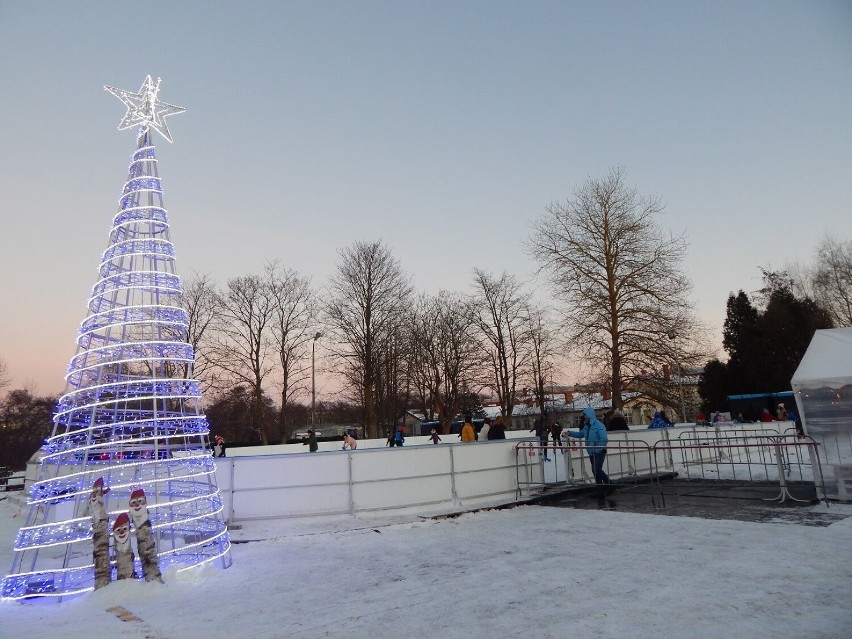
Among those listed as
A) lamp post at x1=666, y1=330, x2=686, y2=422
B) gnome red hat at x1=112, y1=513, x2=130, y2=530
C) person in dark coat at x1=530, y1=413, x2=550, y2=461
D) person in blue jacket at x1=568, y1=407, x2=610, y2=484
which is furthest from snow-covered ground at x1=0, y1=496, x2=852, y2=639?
lamp post at x1=666, y1=330, x2=686, y2=422

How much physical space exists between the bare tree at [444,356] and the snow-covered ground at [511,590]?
34840mm

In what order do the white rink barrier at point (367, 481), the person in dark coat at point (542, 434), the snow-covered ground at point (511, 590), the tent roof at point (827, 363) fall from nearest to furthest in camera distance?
the snow-covered ground at point (511, 590) → the tent roof at point (827, 363) → the white rink barrier at point (367, 481) → the person in dark coat at point (542, 434)

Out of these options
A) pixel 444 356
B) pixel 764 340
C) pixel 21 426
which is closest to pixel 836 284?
pixel 764 340

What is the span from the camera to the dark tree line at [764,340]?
Answer: 43.0 m

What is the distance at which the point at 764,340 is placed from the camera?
44469 mm

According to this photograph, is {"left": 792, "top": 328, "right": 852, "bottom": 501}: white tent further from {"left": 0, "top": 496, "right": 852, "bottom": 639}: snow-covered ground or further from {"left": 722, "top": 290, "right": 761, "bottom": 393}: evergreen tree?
{"left": 722, "top": 290, "right": 761, "bottom": 393}: evergreen tree

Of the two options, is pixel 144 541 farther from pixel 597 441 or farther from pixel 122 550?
pixel 597 441

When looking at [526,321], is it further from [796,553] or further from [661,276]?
[796,553]

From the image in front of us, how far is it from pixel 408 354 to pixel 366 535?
33.2 metres

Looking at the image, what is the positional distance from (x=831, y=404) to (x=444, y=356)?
35.7m

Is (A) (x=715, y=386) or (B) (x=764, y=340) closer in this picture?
(B) (x=764, y=340)

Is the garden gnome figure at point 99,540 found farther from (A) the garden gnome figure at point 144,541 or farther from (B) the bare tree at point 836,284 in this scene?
(B) the bare tree at point 836,284

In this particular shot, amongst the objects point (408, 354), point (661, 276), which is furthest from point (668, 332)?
point (408, 354)

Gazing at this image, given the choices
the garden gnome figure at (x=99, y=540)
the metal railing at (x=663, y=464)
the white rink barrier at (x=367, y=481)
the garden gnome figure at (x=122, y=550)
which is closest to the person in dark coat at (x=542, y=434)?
the metal railing at (x=663, y=464)
